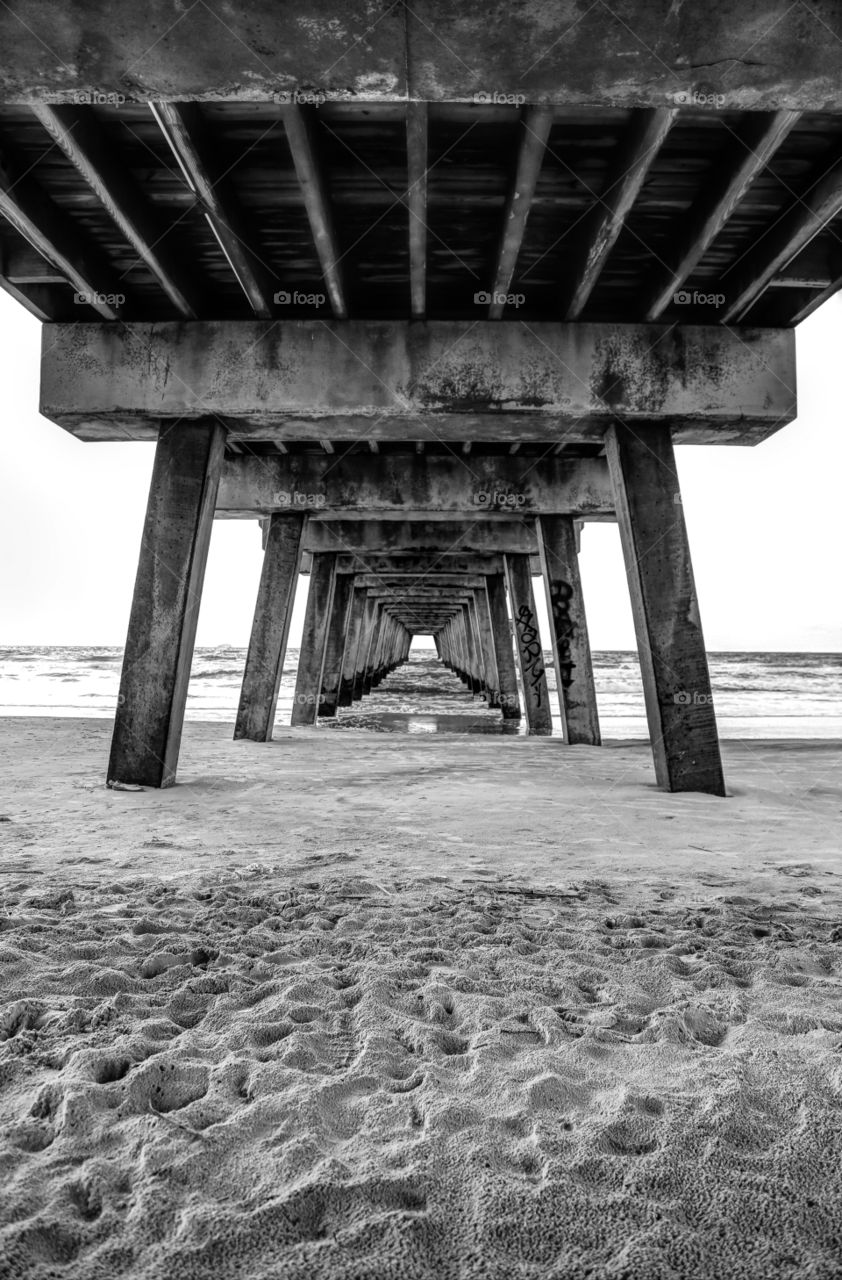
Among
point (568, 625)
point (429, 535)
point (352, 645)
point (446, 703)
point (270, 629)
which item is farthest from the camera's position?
point (446, 703)

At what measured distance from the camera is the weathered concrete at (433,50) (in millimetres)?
3422

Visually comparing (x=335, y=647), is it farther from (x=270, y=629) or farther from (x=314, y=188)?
(x=314, y=188)

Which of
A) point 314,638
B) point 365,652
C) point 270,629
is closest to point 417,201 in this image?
point 270,629

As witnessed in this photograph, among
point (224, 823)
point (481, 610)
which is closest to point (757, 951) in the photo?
point (224, 823)

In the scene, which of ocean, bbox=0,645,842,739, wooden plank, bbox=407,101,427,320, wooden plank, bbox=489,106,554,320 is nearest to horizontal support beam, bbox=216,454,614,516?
wooden plank, bbox=407,101,427,320

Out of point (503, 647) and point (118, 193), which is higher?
point (118, 193)

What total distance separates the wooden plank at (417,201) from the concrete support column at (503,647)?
15067mm

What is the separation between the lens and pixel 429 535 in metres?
16.0

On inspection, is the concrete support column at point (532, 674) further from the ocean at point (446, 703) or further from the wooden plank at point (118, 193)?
the wooden plank at point (118, 193)

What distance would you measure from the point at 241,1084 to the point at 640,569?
20.4 feet

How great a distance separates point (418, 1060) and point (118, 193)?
212 inches

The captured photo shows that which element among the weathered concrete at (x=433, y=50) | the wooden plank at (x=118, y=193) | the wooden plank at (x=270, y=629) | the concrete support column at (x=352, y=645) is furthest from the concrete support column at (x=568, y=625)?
the concrete support column at (x=352, y=645)

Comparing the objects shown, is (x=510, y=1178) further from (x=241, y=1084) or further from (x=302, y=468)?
(x=302, y=468)

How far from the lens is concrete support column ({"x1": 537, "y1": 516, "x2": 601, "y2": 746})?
42.5 ft
